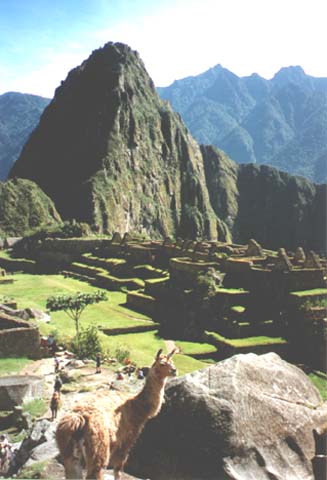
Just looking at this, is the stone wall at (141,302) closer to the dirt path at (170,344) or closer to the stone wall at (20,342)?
the dirt path at (170,344)

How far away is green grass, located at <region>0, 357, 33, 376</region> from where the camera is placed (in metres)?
20.6

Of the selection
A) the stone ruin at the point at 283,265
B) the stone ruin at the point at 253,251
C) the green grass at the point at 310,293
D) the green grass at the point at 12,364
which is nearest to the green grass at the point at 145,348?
the green grass at the point at 12,364

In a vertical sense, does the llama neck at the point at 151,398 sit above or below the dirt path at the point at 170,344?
above

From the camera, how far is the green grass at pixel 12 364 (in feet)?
67.5

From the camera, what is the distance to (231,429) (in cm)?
805

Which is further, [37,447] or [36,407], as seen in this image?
[36,407]

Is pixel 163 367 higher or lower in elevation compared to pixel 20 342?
higher

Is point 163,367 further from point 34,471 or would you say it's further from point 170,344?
point 170,344

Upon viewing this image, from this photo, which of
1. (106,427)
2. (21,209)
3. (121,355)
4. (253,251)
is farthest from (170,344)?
(21,209)

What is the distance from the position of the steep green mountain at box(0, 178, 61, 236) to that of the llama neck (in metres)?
127

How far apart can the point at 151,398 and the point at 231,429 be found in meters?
1.34

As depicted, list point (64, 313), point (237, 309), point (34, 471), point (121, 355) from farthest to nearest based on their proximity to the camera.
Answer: point (64, 313)
point (237, 309)
point (121, 355)
point (34, 471)

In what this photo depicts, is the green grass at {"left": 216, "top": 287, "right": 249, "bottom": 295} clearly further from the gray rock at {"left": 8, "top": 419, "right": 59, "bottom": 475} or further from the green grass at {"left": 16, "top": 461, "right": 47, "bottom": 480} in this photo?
the green grass at {"left": 16, "top": 461, "right": 47, "bottom": 480}

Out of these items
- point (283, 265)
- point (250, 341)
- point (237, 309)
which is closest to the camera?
point (250, 341)
